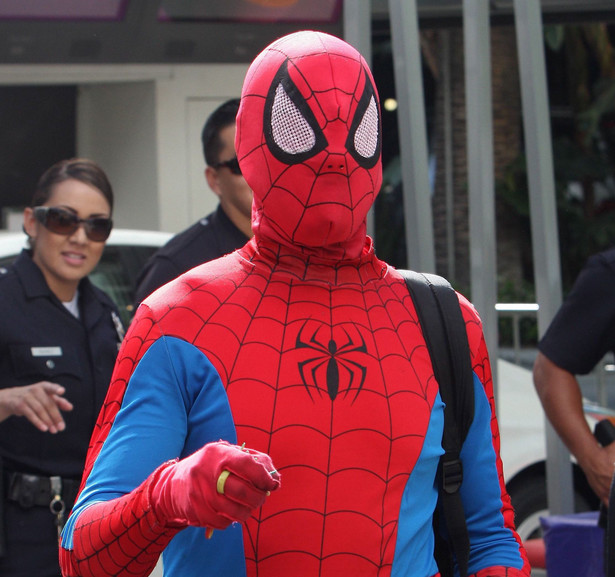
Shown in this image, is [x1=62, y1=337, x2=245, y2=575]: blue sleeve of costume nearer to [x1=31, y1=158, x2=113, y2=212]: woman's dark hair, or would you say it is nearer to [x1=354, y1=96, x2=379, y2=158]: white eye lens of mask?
[x1=354, y1=96, x2=379, y2=158]: white eye lens of mask

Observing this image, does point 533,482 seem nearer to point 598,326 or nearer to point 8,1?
point 598,326

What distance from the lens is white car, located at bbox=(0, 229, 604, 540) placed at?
16.5 ft

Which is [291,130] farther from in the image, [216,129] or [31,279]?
[216,129]

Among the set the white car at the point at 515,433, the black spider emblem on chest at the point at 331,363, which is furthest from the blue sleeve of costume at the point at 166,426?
the white car at the point at 515,433

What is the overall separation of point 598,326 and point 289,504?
5.83 feet

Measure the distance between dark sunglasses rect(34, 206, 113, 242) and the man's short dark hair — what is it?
18.6 inches

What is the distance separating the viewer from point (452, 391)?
1.72m

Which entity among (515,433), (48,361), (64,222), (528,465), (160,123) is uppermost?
(160,123)

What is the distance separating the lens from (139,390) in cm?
154

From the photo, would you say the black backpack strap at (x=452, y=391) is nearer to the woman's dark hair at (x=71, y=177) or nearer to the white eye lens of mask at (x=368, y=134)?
the white eye lens of mask at (x=368, y=134)

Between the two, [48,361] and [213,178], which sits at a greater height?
[213,178]

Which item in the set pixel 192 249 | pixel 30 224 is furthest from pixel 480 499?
pixel 30 224

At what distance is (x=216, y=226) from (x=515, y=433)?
2335 mm

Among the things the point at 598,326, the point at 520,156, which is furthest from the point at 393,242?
the point at 598,326
